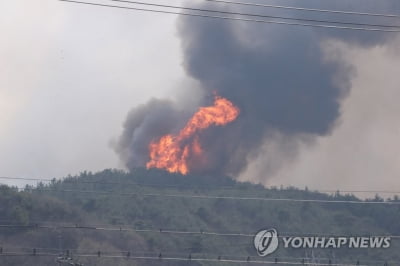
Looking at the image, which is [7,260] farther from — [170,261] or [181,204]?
[181,204]

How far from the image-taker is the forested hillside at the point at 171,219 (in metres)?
95.1

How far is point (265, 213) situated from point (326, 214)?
12.2 metres

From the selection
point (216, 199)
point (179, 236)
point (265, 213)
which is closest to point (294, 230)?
point (265, 213)

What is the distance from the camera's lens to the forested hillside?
9511 cm

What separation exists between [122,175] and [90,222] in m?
32.9

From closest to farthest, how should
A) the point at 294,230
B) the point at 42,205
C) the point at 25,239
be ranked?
the point at 25,239
the point at 42,205
the point at 294,230

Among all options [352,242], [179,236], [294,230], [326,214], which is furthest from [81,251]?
[326,214]

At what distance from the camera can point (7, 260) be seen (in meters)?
86.8

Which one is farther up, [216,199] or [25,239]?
[216,199]

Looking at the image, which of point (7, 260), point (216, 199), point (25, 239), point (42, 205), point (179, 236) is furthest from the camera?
point (216, 199)

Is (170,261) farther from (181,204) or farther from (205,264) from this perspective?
(181,204)

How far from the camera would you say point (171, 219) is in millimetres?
130000

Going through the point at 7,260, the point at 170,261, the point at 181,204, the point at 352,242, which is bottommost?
the point at 7,260

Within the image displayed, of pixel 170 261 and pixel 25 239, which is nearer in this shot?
pixel 25 239
